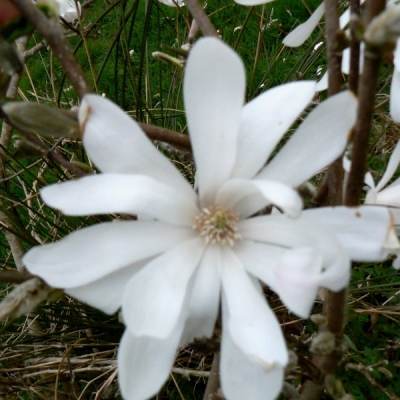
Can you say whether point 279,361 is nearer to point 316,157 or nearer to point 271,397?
point 271,397

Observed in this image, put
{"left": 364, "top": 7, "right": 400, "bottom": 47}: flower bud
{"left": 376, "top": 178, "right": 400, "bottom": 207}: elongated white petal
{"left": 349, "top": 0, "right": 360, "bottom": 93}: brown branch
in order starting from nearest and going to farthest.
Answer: {"left": 364, "top": 7, "right": 400, "bottom": 47}: flower bud → {"left": 349, "top": 0, "right": 360, "bottom": 93}: brown branch → {"left": 376, "top": 178, "right": 400, "bottom": 207}: elongated white petal

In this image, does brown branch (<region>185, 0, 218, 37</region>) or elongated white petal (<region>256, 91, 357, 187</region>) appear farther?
brown branch (<region>185, 0, 218, 37</region>)

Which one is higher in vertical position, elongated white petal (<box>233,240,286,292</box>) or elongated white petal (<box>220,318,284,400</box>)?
elongated white petal (<box>233,240,286,292</box>)

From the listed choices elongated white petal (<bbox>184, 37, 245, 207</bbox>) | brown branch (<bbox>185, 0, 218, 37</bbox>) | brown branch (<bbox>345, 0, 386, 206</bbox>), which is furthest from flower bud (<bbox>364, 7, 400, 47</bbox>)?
brown branch (<bbox>185, 0, 218, 37</bbox>)

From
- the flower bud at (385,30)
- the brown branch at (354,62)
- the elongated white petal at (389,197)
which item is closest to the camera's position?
the flower bud at (385,30)

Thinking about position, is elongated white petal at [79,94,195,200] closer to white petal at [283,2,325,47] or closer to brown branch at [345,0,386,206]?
brown branch at [345,0,386,206]

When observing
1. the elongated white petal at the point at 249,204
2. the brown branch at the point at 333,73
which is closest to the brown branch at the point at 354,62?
the brown branch at the point at 333,73

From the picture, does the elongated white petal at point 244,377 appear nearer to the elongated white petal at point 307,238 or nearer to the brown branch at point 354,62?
the elongated white petal at point 307,238
